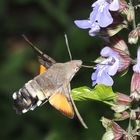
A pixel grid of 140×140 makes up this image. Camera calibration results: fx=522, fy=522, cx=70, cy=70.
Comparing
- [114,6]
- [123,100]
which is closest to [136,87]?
[123,100]

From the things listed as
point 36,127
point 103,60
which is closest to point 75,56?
point 36,127

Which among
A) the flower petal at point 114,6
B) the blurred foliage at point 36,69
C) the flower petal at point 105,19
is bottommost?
the blurred foliage at point 36,69

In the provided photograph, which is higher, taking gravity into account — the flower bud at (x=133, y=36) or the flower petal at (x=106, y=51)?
the flower bud at (x=133, y=36)

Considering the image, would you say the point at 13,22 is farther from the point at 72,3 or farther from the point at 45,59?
the point at 45,59

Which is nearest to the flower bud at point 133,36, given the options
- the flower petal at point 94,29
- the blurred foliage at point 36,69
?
the flower petal at point 94,29

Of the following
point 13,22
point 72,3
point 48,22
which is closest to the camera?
point 48,22

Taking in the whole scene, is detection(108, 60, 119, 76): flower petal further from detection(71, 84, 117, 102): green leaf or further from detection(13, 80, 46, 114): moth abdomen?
detection(13, 80, 46, 114): moth abdomen

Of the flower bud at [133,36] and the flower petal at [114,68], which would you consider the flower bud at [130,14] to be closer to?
the flower bud at [133,36]

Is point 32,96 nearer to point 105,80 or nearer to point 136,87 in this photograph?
point 105,80
